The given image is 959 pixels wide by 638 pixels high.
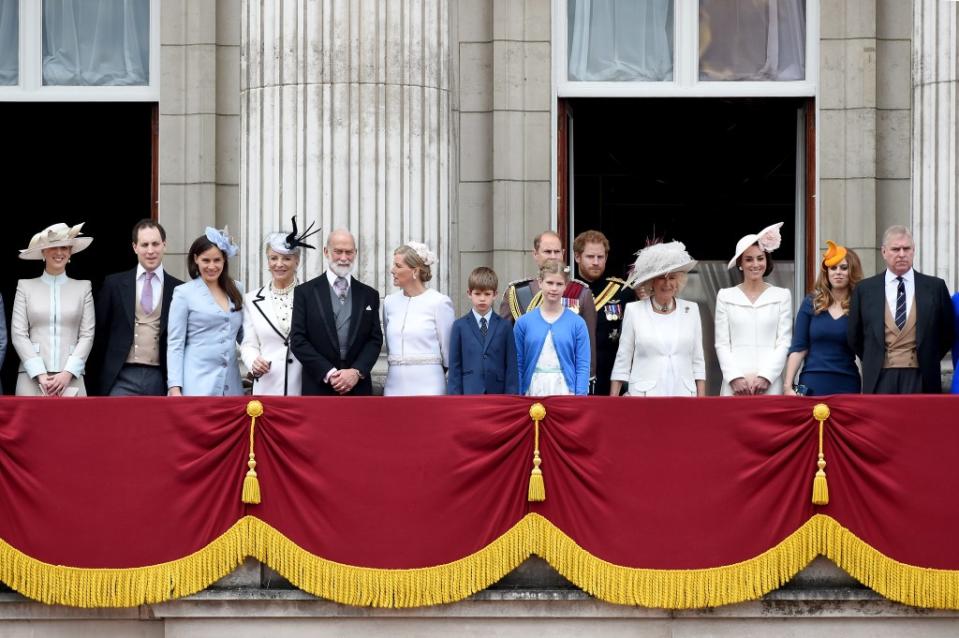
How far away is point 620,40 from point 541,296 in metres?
3.81

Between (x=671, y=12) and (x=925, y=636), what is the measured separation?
6479 mm

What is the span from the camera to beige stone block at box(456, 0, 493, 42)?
15.5 meters

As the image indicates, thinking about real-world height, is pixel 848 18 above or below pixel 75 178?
above

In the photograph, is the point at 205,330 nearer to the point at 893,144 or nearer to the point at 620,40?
the point at 620,40

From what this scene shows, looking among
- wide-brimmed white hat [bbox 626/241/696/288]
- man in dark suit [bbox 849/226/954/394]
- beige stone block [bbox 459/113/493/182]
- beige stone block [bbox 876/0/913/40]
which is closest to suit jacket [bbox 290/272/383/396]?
wide-brimmed white hat [bbox 626/241/696/288]

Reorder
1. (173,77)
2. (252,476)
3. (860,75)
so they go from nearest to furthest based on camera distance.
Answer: (252,476) < (860,75) < (173,77)

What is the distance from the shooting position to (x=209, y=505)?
1117cm

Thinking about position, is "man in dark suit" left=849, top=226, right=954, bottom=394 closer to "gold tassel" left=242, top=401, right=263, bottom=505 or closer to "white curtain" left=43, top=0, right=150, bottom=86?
"gold tassel" left=242, top=401, right=263, bottom=505

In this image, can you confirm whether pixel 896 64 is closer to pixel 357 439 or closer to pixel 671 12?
pixel 671 12

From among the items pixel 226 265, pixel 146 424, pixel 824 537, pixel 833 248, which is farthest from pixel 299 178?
pixel 824 537

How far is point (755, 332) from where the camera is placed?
12508mm

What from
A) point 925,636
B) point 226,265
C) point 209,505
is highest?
point 226,265

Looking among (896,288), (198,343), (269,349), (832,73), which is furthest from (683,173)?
(198,343)

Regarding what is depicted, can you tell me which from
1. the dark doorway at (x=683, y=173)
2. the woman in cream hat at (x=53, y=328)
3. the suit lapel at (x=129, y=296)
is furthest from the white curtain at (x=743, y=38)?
the woman in cream hat at (x=53, y=328)
